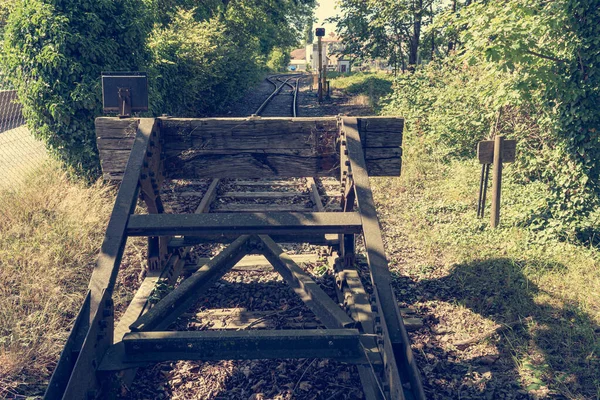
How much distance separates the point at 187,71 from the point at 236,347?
10371mm

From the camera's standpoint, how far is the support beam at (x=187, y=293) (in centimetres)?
312

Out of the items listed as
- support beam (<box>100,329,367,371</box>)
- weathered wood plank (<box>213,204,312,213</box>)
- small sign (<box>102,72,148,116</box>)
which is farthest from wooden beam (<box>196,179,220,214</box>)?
support beam (<box>100,329,367,371</box>)

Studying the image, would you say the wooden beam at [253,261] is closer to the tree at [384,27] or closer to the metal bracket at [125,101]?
the metal bracket at [125,101]

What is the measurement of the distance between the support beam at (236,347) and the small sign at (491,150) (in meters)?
4.34

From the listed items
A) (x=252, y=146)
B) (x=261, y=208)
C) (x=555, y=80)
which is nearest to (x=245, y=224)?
(x=252, y=146)

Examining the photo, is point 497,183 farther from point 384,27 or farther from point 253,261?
point 384,27

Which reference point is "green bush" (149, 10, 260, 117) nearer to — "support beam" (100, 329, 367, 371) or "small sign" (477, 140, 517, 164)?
"small sign" (477, 140, 517, 164)

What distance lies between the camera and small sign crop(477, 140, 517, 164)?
6.14 meters

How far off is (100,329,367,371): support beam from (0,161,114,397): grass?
43.7 inches

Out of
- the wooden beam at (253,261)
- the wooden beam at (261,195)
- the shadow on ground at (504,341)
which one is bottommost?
the shadow on ground at (504,341)

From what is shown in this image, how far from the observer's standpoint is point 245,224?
3.16 m

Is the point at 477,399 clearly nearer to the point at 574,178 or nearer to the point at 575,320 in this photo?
the point at 575,320

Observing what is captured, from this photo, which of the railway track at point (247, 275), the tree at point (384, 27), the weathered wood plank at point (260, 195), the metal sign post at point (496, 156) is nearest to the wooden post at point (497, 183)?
the metal sign post at point (496, 156)

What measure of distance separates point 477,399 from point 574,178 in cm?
388
